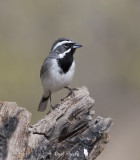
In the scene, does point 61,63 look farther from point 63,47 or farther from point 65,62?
point 63,47

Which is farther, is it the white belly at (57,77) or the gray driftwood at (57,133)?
the white belly at (57,77)

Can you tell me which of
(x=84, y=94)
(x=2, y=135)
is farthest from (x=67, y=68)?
(x=2, y=135)

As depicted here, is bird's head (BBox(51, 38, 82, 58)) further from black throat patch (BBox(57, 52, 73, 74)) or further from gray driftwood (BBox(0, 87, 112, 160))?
gray driftwood (BBox(0, 87, 112, 160))

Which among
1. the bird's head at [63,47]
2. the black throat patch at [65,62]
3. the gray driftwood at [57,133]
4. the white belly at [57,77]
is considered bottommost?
the gray driftwood at [57,133]

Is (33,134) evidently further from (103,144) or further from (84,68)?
(84,68)

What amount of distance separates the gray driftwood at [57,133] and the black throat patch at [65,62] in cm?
148

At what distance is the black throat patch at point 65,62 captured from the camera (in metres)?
11.3

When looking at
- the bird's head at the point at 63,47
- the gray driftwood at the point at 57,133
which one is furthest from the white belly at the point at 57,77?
the gray driftwood at the point at 57,133

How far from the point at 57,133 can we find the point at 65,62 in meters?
2.51

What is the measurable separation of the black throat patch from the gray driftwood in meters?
1.48

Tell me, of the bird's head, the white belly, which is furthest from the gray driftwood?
the bird's head

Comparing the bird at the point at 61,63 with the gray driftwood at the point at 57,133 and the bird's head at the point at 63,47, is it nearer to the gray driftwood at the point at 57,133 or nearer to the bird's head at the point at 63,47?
the bird's head at the point at 63,47

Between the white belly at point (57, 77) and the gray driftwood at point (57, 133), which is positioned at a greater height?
the white belly at point (57, 77)

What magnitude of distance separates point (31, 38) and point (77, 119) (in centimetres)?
1033
